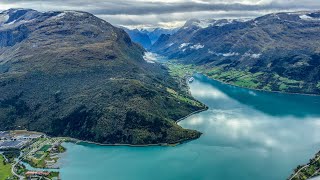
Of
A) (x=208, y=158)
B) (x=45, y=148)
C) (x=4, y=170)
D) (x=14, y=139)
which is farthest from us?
(x=14, y=139)

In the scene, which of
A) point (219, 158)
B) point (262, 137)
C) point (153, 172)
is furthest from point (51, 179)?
point (262, 137)

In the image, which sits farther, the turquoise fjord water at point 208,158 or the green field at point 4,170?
the green field at point 4,170

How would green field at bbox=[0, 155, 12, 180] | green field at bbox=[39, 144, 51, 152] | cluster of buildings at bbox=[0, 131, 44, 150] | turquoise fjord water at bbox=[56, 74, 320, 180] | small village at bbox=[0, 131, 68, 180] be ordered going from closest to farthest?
turquoise fjord water at bbox=[56, 74, 320, 180]
green field at bbox=[0, 155, 12, 180]
small village at bbox=[0, 131, 68, 180]
green field at bbox=[39, 144, 51, 152]
cluster of buildings at bbox=[0, 131, 44, 150]

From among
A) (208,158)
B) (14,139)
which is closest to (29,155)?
(14,139)

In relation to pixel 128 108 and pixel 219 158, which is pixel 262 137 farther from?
pixel 128 108

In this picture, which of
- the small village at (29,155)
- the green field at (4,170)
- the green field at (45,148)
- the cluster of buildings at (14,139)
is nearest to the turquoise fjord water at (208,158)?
the small village at (29,155)

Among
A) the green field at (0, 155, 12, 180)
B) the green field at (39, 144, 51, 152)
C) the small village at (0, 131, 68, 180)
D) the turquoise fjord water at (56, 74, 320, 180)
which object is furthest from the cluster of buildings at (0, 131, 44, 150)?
the turquoise fjord water at (56, 74, 320, 180)

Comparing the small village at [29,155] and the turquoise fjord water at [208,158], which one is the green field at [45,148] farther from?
the turquoise fjord water at [208,158]

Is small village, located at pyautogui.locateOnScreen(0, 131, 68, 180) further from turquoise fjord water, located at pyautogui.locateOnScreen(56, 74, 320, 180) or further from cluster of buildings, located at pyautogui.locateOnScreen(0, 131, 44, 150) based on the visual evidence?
turquoise fjord water, located at pyautogui.locateOnScreen(56, 74, 320, 180)

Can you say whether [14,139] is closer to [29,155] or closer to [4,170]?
[29,155]
